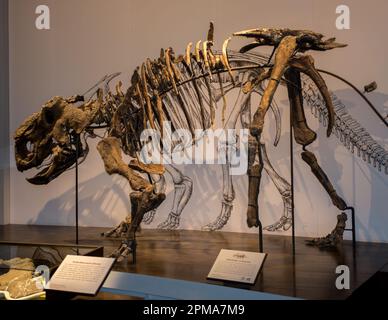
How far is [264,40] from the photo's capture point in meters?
4.54

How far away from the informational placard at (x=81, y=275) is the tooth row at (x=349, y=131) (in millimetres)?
2929

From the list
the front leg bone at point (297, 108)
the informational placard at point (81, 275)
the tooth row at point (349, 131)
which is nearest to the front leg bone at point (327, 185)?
the front leg bone at point (297, 108)

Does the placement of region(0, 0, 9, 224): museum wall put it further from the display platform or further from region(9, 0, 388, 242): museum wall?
the display platform

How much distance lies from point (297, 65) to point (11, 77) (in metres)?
4.22

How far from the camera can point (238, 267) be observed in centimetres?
331

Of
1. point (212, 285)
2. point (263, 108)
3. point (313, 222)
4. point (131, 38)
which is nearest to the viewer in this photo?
point (212, 285)

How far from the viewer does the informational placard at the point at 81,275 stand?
126 inches

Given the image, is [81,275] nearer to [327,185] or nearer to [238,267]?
[238,267]

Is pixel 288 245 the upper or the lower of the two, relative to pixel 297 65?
lower

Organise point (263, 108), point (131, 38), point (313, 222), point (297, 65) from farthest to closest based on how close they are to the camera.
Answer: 1. point (131, 38)
2. point (313, 222)
3. point (297, 65)
4. point (263, 108)

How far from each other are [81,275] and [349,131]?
3174 mm

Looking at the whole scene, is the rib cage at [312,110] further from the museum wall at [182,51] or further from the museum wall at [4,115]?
the museum wall at [4,115]

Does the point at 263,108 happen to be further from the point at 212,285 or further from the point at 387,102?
the point at 387,102
